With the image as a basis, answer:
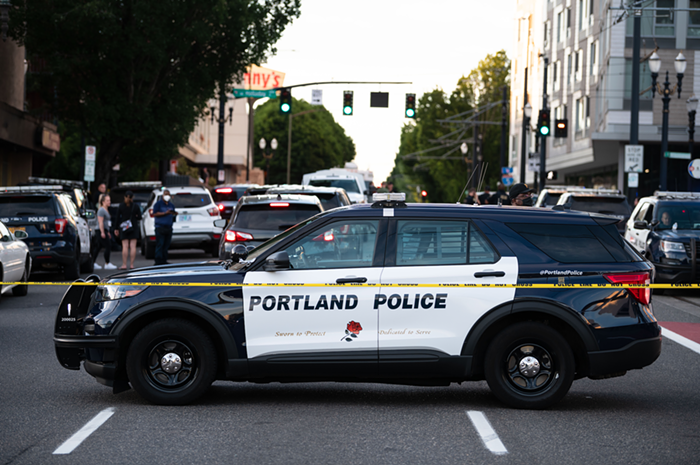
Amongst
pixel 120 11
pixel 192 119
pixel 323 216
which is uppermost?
pixel 120 11

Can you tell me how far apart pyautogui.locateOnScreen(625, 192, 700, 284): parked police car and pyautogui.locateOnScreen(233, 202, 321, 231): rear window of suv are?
7.37m

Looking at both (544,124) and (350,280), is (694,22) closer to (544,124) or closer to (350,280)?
(544,124)

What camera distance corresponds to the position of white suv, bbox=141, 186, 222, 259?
25.0 meters

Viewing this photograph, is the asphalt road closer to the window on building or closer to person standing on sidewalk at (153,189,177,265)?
person standing on sidewalk at (153,189,177,265)

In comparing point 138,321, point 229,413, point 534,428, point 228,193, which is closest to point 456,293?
point 534,428

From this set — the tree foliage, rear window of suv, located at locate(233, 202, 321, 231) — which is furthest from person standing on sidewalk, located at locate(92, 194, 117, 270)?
the tree foliage

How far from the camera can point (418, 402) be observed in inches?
328

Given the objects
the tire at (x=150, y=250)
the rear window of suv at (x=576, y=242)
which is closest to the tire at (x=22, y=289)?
the tire at (x=150, y=250)

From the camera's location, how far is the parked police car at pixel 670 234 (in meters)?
18.1

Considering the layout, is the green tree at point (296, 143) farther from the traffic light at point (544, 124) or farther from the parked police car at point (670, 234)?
the parked police car at point (670, 234)

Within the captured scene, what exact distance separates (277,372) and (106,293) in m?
1.55

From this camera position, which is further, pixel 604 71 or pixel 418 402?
pixel 604 71

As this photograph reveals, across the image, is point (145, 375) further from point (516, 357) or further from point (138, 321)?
point (516, 357)

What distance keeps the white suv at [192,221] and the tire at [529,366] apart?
17584 millimetres
